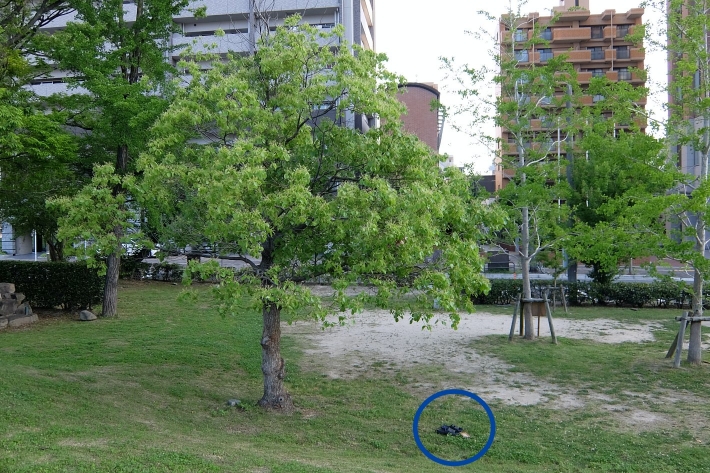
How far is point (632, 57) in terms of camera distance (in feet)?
164

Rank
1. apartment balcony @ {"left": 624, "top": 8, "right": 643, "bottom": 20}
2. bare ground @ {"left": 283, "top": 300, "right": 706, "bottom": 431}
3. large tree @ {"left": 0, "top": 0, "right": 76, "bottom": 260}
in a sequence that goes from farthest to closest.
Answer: apartment balcony @ {"left": 624, "top": 8, "right": 643, "bottom": 20}, large tree @ {"left": 0, "top": 0, "right": 76, "bottom": 260}, bare ground @ {"left": 283, "top": 300, "right": 706, "bottom": 431}

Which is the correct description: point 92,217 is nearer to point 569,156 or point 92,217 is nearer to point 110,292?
point 110,292

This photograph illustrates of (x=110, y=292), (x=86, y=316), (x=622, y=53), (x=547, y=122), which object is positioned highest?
(x=622, y=53)

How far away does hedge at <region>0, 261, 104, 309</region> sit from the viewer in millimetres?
17578

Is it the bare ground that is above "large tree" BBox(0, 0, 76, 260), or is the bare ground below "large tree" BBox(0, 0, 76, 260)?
below

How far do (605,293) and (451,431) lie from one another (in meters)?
14.7

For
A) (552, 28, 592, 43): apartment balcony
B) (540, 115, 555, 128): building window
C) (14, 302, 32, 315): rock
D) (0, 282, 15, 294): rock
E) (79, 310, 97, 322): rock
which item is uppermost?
(552, 28, 592, 43): apartment balcony

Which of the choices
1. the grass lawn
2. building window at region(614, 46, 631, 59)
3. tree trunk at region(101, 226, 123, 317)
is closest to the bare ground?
the grass lawn

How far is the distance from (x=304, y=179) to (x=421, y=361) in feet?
21.6

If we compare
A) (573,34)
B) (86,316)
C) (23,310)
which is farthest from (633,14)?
(23,310)

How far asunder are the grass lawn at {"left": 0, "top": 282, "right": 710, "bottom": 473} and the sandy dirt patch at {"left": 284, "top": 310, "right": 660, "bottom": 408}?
1.33 feet

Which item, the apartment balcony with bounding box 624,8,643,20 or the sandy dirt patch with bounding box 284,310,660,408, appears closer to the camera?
the sandy dirt patch with bounding box 284,310,660,408

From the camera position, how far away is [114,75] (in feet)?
51.2

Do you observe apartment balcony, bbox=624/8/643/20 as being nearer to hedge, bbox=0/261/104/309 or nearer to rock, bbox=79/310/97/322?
hedge, bbox=0/261/104/309
